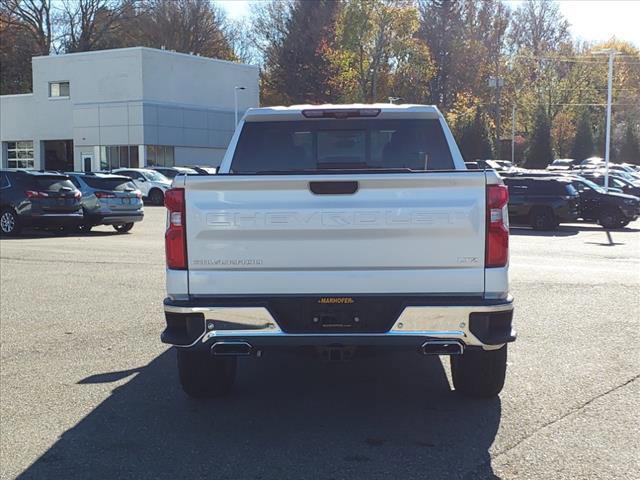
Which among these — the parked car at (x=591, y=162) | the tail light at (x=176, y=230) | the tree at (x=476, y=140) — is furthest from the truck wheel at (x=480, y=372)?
the tree at (x=476, y=140)

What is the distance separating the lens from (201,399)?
572cm

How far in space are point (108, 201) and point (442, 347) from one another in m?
17.4

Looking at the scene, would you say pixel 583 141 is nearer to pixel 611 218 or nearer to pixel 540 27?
pixel 540 27

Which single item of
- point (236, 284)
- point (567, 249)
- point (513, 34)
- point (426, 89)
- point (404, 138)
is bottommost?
point (567, 249)

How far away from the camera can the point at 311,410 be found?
550cm

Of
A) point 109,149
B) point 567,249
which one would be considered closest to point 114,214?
point 567,249

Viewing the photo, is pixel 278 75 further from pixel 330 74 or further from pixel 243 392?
pixel 243 392

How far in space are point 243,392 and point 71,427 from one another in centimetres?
137

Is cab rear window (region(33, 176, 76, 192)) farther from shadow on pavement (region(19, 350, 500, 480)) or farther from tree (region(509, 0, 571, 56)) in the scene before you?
tree (region(509, 0, 571, 56))

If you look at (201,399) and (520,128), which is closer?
(201,399)

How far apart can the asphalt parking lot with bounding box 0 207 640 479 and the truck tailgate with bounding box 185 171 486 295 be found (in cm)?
101

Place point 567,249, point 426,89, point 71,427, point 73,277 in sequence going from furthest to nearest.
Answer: point 426,89
point 567,249
point 73,277
point 71,427

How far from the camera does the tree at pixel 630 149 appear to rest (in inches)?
2689

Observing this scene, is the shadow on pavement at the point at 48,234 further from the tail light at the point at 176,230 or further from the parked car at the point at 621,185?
the parked car at the point at 621,185
